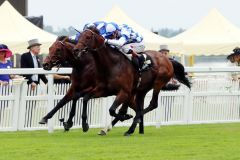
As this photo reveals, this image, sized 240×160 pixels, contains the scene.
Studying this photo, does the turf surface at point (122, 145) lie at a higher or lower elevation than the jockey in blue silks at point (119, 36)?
lower

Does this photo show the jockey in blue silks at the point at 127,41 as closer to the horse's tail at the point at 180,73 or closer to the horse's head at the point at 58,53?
the horse's head at the point at 58,53

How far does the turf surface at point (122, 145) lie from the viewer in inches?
415

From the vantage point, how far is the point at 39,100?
15.2 m

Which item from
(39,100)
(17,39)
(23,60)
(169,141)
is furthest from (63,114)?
(17,39)

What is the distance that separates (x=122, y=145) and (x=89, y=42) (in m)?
2.04

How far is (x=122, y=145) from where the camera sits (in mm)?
11898

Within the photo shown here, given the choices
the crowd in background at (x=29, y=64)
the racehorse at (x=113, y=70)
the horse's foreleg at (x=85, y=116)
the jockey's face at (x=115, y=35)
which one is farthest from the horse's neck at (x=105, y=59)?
the crowd in background at (x=29, y=64)

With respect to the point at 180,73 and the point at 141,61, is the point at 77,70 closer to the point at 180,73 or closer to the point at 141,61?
the point at 141,61

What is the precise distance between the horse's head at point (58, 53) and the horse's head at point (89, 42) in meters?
0.60

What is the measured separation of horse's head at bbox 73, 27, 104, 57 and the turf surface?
49.2 inches

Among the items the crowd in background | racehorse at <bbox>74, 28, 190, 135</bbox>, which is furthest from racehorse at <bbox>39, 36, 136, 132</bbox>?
the crowd in background

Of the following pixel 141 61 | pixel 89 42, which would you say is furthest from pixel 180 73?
pixel 89 42

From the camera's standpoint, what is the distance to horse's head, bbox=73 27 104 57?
1322 cm

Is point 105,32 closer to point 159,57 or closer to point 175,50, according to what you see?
point 159,57
